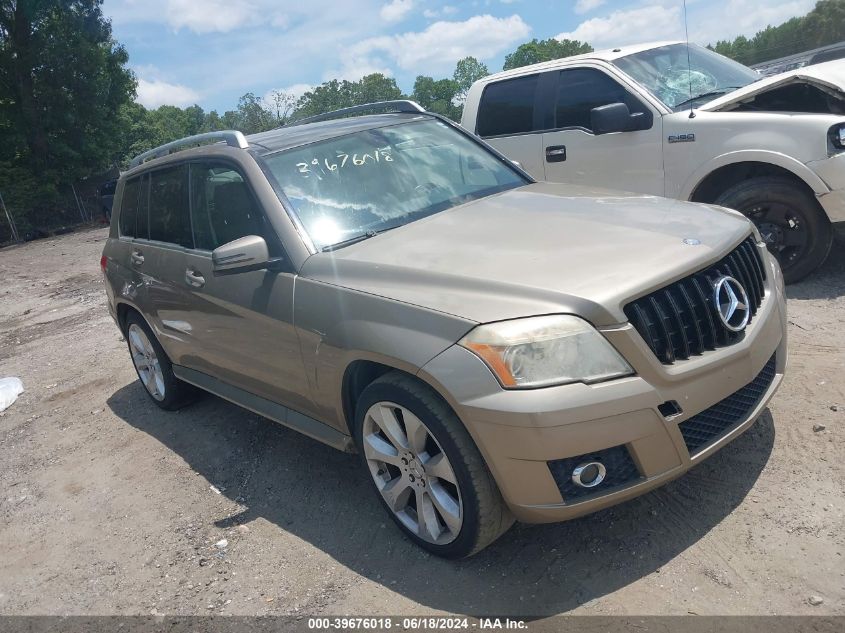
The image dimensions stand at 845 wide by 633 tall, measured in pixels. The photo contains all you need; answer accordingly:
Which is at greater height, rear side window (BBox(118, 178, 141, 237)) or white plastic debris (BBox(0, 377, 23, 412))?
rear side window (BBox(118, 178, 141, 237))

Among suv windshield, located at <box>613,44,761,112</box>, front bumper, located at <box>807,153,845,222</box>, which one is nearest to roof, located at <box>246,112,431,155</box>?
suv windshield, located at <box>613,44,761,112</box>

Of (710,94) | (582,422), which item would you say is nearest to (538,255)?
(582,422)

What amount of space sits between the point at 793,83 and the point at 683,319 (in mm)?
3894

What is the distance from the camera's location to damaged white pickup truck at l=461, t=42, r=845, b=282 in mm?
5289

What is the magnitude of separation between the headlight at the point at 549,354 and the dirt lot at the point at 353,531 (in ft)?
2.86

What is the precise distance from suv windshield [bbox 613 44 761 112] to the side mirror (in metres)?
4.03

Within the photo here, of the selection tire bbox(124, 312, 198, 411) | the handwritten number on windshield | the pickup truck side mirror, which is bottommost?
tire bbox(124, 312, 198, 411)

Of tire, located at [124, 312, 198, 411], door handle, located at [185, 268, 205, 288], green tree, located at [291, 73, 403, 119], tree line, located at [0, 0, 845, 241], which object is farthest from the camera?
green tree, located at [291, 73, 403, 119]

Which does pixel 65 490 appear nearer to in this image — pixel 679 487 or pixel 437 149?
pixel 437 149

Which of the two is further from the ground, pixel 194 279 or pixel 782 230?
pixel 194 279

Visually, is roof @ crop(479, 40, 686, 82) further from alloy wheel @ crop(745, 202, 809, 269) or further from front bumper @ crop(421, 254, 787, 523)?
front bumper @ crop(421, 254, 787, 523)

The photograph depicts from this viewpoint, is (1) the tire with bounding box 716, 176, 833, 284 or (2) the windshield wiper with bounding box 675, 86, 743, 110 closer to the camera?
(1) the tire with bounding box 716, 176, 833, 284

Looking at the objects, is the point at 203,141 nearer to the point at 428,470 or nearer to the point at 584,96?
the point at 428,470

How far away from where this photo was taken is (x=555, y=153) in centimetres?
663
